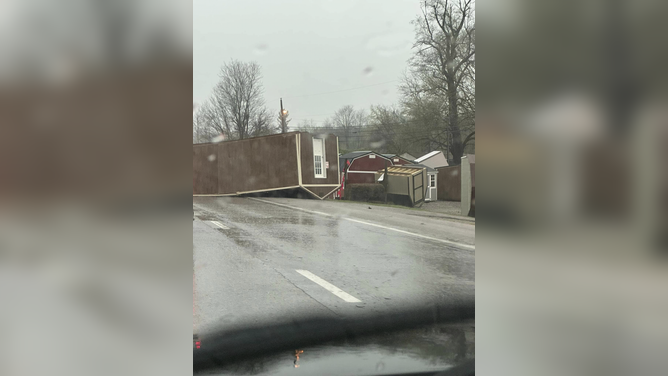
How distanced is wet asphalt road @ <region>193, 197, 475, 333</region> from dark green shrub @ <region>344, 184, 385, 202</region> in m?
0.09

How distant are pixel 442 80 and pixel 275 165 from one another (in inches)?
56.6


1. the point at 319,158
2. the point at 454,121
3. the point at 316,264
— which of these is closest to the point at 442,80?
the point at 454,121

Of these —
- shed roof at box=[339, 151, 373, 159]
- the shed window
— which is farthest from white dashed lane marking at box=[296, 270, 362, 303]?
shed roof at box=[339, 151, 373, 159]

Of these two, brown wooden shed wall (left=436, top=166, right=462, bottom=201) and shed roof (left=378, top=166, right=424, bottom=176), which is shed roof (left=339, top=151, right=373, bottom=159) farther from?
brown wooden shed wall (left=436, top=166, right=462, bottom=201)

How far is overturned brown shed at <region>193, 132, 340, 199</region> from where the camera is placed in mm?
2631

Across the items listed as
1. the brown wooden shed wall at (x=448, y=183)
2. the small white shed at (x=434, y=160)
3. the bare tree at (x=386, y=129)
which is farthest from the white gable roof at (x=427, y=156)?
the bare tree at (x=386, y=129)

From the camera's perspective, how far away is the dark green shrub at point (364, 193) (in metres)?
3.51

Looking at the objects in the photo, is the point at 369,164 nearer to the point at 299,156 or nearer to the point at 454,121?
the point at 299,156
